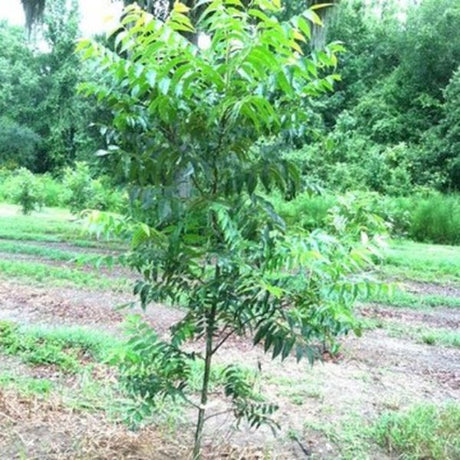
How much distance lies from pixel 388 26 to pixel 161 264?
22266mm

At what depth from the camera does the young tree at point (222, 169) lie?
5.68 ft

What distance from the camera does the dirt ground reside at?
2576 mm

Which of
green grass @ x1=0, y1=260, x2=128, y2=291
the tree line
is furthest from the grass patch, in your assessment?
the tree line

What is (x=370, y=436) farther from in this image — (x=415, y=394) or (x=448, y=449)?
(x=415, y=394)

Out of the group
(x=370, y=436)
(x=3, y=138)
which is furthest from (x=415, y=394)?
(x=3, y=138)

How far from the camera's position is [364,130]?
19531 millimetres

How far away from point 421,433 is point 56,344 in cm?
249

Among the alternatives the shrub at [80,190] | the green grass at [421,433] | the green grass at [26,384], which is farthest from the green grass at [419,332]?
the shrub at [80,190]

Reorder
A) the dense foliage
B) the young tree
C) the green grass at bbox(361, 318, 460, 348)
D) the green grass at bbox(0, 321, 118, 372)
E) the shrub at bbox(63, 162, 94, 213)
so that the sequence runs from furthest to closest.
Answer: the dense foliage < the shrub at bbox(63, 162, 94, 213) < the green grass at bbox(361, 318, 460, 348) < the green grass at bbox(0, 321, 118, 372) < the young tree

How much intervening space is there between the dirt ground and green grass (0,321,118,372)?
16 cm

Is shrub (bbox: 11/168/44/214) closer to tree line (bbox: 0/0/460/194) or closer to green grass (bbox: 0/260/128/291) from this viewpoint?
tree line (bbox: 0/0/460/194)

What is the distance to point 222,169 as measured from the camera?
191cm

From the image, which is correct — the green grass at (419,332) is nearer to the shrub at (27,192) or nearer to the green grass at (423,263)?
the green grass at (423,263)

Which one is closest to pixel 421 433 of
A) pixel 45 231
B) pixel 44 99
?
pixel 45 231
